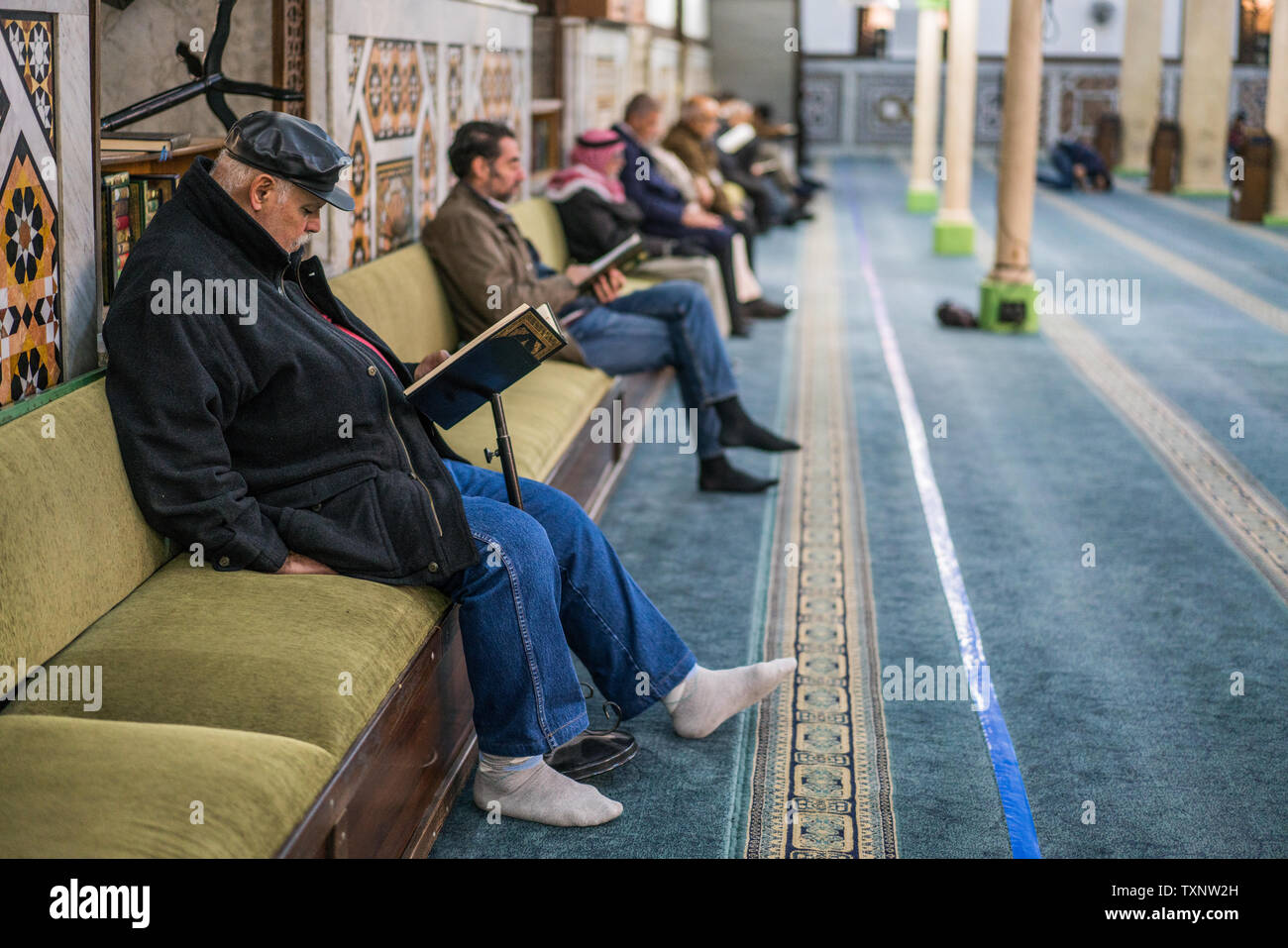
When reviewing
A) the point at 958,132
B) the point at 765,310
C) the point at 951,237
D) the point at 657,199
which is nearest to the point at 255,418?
the point at 657,199

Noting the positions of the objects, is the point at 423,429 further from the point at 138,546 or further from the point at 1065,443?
the point at 1065,443

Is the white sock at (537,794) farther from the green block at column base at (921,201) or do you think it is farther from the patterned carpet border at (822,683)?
the green block at column base at (921,201)

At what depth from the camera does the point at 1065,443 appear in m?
5.84

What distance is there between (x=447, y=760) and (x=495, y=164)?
8.05 ft

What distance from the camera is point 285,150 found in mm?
2600

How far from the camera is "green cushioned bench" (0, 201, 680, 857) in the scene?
187 centimetres

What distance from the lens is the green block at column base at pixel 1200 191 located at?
1695 cm

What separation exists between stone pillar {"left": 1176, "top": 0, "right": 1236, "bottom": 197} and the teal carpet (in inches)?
397

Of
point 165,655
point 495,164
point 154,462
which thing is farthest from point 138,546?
point 495,164

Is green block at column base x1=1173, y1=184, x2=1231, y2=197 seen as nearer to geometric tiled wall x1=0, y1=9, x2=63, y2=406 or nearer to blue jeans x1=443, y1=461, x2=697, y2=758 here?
blue jeans x1=443, y1=461, x2=697, y2=758

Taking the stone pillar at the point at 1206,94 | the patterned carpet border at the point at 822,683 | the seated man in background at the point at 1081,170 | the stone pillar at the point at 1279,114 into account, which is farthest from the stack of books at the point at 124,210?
the seated man in background at the point at 1081,170

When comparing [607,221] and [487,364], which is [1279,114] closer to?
[607,221]

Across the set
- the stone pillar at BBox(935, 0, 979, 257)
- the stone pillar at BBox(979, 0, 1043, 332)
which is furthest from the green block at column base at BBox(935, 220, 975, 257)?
the stone pillar at BBox(979, 0, 1043, 332)

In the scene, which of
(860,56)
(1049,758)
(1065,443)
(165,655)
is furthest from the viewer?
(860,56)
